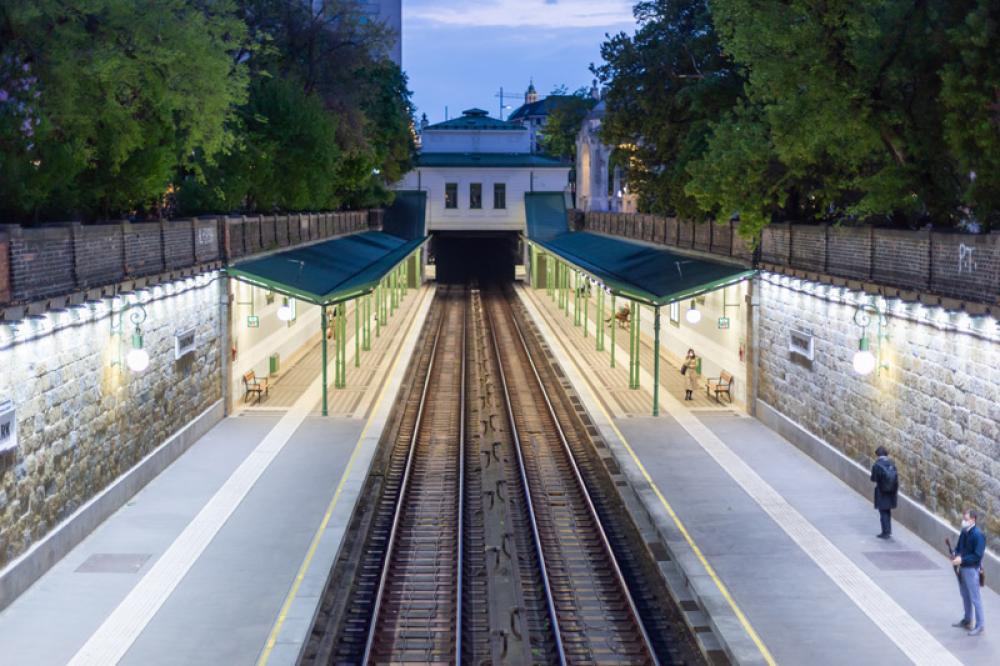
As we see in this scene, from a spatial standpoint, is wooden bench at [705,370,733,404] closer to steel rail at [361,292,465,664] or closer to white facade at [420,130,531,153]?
steel rail at [361,292,465,664]

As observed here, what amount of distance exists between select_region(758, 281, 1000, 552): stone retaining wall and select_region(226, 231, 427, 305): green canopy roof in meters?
10.3

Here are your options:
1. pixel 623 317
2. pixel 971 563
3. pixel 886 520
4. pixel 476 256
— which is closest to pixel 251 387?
pixel 886 520

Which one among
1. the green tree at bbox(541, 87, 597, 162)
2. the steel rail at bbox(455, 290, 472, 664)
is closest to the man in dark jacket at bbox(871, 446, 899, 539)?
the steel rail at bbox(455, 290, 472, 664)

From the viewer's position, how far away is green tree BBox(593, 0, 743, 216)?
103 ft

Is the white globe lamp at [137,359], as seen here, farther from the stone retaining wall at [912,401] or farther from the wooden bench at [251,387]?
the stone retaining wall at [912,401]

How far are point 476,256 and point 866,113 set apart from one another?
75.1 meters

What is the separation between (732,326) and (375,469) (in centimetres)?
1059

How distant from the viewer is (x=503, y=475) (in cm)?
2105

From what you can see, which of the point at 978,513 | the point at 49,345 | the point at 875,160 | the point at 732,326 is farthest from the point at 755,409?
the point at 49,345

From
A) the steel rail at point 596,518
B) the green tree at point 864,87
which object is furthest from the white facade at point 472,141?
the green tree at point 864,87

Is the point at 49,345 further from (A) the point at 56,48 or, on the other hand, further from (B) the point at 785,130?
(B) the point at 785,130

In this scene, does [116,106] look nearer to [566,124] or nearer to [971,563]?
[971,563]

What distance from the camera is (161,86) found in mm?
20125

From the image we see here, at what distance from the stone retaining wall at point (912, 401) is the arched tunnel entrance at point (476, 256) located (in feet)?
175
